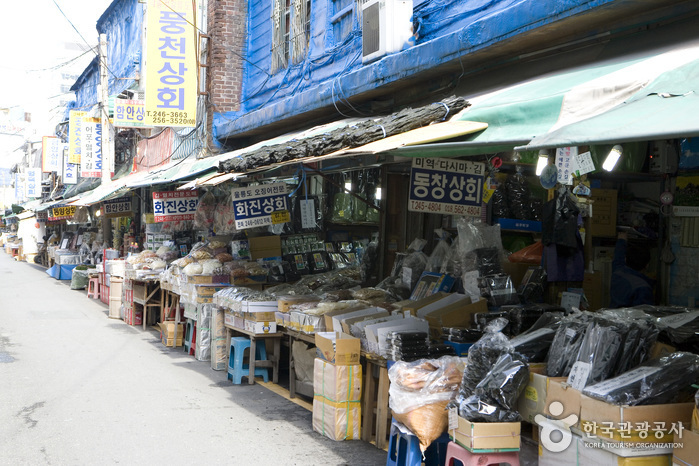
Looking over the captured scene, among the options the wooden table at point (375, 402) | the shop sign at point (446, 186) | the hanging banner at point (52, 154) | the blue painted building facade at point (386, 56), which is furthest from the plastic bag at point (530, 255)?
the hanging banner at point (52, 154)

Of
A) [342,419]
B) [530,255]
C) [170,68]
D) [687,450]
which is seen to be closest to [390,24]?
[530,255]

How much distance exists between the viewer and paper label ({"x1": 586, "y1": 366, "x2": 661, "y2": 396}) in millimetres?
4141

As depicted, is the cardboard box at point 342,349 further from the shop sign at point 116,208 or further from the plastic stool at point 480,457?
the shop sign at point 116,208

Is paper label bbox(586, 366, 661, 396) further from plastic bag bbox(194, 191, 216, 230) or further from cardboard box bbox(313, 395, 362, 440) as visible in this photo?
plastic bag bbox(194, 191, 216, 230)

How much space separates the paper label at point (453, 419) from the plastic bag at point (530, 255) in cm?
405

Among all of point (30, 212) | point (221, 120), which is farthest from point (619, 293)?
point (30, 212)

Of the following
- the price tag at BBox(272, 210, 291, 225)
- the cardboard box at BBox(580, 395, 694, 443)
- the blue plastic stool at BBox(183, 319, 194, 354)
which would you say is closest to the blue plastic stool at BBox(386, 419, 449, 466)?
the cardboard box at BBox(580, 395, 694, 443)

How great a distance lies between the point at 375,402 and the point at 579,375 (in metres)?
3.26

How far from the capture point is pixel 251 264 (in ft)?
38.1

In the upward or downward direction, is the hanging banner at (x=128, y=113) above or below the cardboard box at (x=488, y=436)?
above

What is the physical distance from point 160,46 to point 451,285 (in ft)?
34.2

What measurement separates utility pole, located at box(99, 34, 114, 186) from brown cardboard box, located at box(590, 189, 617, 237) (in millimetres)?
17672

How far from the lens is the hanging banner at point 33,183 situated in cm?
4759

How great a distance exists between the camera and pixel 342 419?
686 centimetres
